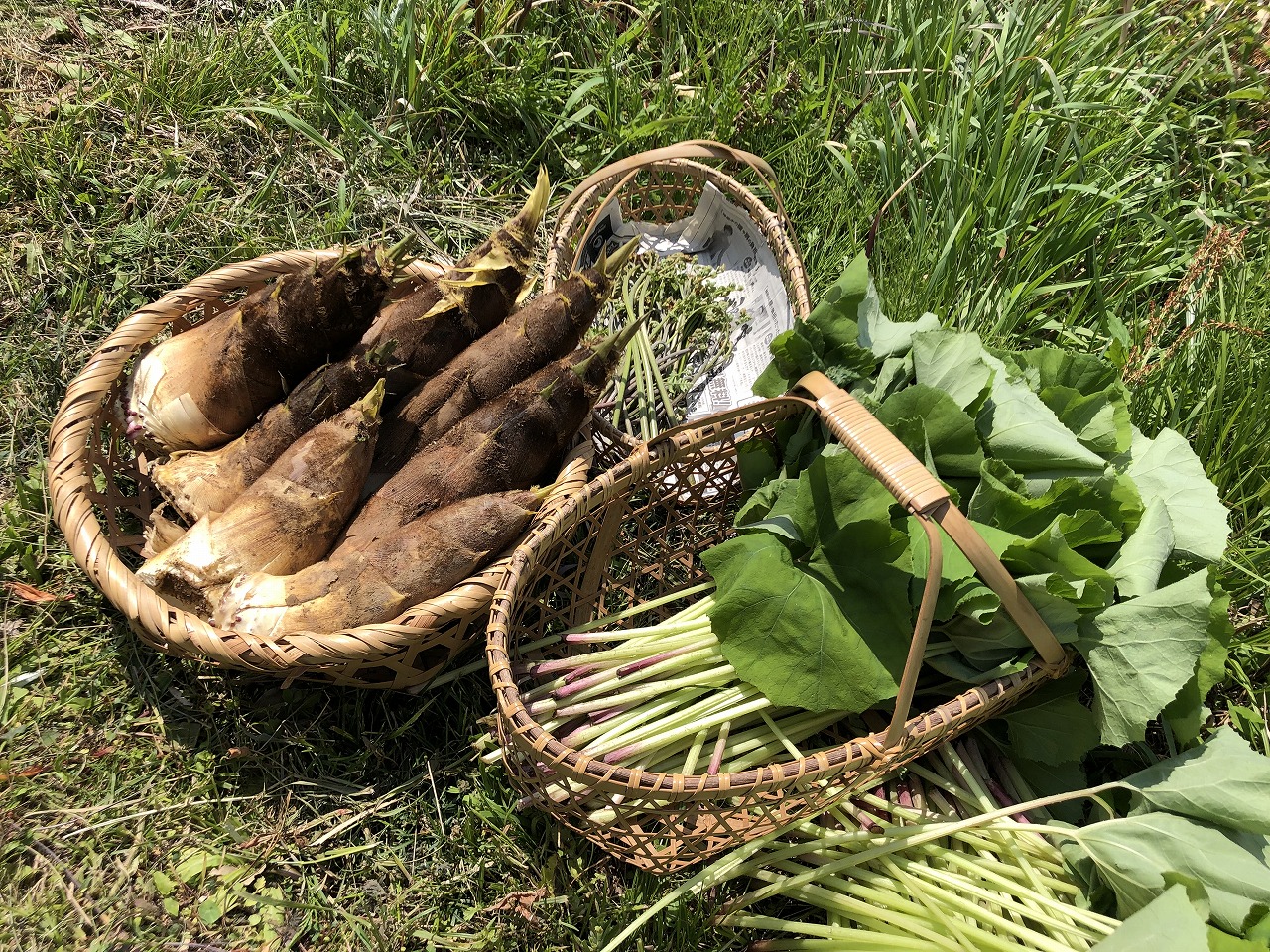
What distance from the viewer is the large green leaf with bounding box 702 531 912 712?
1553 mm

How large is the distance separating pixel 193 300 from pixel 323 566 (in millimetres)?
808

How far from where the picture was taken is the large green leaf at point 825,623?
61.1 inches

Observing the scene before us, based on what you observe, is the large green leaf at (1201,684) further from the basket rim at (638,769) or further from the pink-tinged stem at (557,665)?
the pink-tinged stem at (557,665)

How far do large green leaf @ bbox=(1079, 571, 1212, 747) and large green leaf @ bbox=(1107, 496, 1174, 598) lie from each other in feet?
0.08

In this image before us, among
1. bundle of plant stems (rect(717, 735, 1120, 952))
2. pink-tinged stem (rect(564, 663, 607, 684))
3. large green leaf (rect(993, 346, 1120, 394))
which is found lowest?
bundle of plant stems (rect(717, 735, 1120, 952))

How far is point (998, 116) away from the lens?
99.6 inches

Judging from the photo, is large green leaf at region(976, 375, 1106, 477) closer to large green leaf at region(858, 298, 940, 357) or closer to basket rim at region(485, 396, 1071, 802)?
large green leaf at region(858, 298, 940, 357)

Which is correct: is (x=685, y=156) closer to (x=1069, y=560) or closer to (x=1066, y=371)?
(x=1066, y=371)

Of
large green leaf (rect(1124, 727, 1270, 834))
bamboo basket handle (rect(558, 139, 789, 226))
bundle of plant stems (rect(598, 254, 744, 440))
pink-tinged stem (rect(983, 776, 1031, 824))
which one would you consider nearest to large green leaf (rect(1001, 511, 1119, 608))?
large green leaf (rect(1124, 727, 1270, 834))

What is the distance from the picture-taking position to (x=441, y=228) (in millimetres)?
2766

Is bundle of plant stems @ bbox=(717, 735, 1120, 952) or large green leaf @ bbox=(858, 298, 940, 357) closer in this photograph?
bundle of plant stems @ bbox=(717, 735, 1120, 952)

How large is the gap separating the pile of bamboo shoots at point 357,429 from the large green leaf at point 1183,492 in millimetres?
1186

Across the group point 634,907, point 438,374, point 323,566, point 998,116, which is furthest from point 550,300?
point 998,116

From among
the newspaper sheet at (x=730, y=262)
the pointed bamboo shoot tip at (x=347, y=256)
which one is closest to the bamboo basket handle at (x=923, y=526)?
the newspaper sheet at (x=730, y=262)
